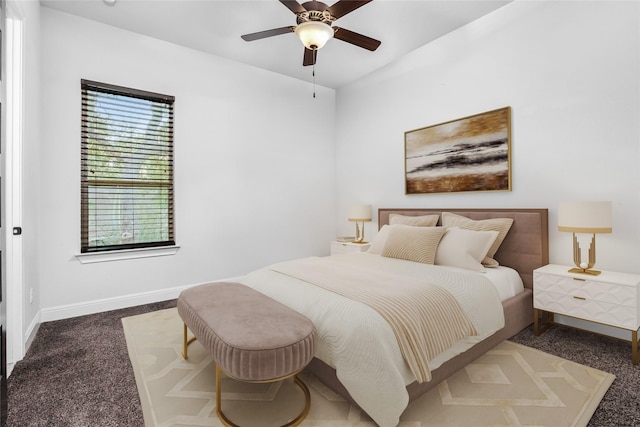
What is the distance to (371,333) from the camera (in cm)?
157

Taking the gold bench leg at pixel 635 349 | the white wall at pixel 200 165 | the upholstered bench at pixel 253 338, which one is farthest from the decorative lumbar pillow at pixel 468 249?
the white wall at pixel 200 165

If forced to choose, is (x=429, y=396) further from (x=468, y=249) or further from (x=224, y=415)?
(x=468, y=249)

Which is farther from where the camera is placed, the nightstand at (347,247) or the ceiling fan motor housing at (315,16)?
the nightstand at (347,247)

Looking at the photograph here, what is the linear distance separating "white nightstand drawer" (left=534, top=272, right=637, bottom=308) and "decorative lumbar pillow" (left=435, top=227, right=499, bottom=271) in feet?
1.38

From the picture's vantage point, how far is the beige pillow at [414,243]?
2.93m

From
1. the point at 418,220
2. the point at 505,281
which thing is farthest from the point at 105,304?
the point at 505,281

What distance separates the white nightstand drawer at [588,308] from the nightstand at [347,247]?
80.4 inches

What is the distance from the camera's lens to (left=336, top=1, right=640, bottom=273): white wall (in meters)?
2.43

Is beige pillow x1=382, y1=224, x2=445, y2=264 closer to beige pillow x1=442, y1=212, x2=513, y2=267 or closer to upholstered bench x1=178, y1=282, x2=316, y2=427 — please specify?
beige pillow x1=442, y1=212, x2=513, y2=267

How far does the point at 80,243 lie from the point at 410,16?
13.1 ft

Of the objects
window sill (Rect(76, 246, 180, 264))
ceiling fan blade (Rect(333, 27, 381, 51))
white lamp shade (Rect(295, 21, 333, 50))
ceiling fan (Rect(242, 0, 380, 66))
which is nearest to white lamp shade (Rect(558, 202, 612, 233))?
ceiling fan blade (Rect(333, 27, 381, 51))

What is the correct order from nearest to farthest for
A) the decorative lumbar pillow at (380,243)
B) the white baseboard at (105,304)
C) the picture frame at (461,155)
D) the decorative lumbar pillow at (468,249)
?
1. the decorative lumbar pillow at (468,249)
2. the white baseboard at (105,304)
3. the picture frame at (461,155)
4. the decorative lumbar pillow at (380,243)

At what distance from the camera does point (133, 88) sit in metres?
3.43

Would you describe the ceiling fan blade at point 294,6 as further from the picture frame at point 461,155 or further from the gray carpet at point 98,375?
the gray carpet at point 98,375
